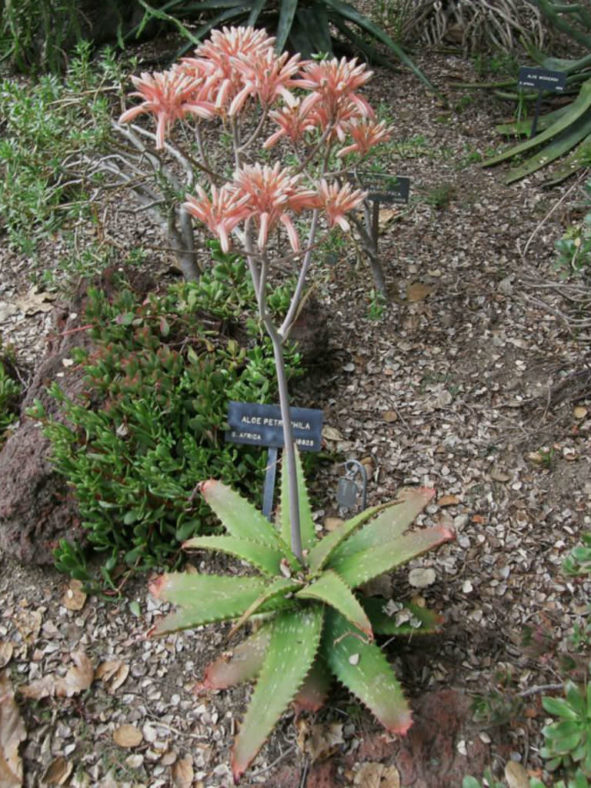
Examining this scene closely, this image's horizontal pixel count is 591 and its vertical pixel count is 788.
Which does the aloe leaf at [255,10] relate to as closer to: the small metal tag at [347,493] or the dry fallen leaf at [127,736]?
the small metal tag at [347,493]

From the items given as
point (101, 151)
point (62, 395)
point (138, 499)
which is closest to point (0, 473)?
point (62, 395)

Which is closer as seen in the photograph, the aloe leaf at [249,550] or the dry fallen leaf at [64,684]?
the aloe leaf at [249,550]

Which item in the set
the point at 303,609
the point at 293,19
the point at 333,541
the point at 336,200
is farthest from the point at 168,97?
the point at 293,19

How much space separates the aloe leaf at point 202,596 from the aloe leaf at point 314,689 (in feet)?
0.85

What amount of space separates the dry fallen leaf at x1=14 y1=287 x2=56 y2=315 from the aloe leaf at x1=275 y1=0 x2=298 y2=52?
6.30 feet

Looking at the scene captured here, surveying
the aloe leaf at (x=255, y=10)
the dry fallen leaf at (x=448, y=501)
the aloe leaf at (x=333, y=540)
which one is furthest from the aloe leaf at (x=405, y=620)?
the aloe leaf at (x=255, y=10)

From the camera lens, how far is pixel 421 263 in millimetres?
3363

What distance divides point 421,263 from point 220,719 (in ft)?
7.17

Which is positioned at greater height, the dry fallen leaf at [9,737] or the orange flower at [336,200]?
the orange flower at [336,200]

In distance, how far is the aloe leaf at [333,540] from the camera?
6.17 feet

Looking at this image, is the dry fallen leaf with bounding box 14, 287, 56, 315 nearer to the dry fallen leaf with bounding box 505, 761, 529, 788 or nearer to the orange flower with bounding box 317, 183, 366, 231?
the orange flower with bounding box 317, 183, 366, 231

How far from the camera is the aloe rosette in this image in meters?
1.74

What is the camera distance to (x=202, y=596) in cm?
196

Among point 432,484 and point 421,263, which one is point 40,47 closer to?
point 421,263
